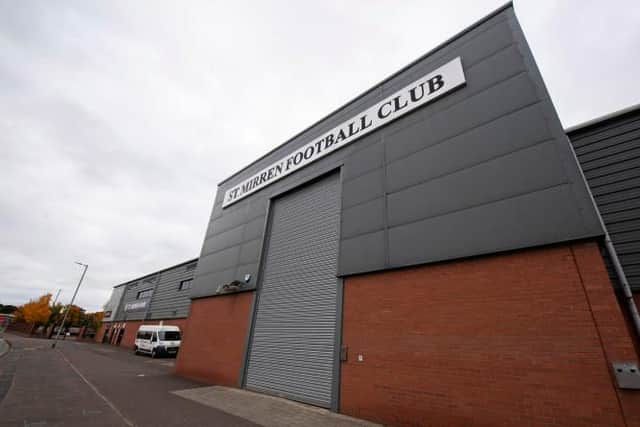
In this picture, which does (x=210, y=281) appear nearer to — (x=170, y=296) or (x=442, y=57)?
(x=442, y=57)

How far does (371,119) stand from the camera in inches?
400

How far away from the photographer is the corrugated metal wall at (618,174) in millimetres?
6277

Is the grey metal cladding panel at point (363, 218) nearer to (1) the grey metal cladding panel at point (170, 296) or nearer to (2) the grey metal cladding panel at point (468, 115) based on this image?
(2) the grey metal cladding panel at point (468, 115)

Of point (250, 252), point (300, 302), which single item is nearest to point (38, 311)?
point (250, 252)

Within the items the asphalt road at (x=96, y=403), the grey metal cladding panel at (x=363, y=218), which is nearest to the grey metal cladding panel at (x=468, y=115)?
the grey metal cladding panel at (x=363, y=218)

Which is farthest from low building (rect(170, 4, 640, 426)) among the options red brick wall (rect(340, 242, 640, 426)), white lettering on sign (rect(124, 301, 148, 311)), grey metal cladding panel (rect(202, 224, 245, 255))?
white lettering on sign (rect(124, 301, 148, 311))

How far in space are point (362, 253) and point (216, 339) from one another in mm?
8008

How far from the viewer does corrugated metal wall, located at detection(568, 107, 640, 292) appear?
6.28m

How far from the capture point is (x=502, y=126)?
6.84 metres

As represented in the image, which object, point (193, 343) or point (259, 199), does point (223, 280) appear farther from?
point (259, 199)

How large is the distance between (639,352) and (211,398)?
10.3m

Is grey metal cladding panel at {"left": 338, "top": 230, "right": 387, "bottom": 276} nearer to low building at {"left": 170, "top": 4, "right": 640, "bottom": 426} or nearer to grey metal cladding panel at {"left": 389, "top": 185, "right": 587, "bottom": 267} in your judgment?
low building at {"left": 170, "top": 4, "right": 640, "bottom": 426}

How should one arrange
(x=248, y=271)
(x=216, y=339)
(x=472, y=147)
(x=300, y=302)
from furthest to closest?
(x=248, y=271)
(x=216, y=339)
(x=300, y=302)
(x=472, y=147)

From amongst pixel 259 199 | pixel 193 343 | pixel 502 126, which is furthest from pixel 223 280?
pixel 502 126
